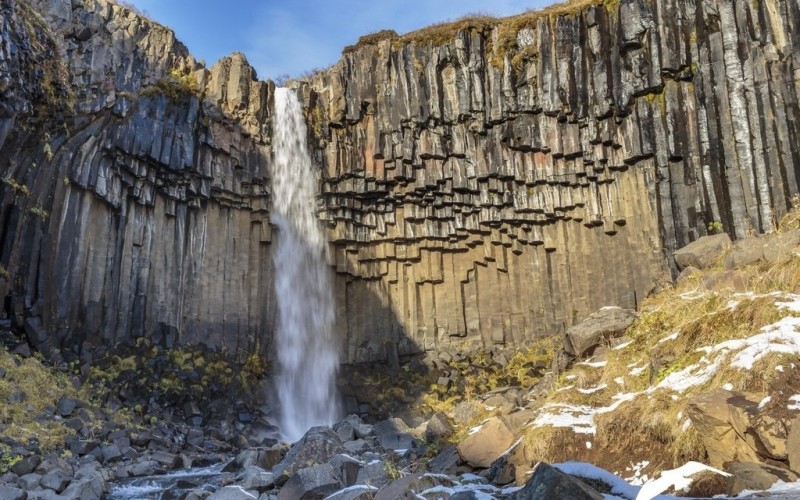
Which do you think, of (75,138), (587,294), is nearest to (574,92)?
(587,294)

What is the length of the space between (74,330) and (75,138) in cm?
507

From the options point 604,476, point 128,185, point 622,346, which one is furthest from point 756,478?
point 128,185

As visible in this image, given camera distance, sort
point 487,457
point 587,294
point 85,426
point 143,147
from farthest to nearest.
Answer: point 587,294 < point 143,147 < point 85,426 < point 487,457

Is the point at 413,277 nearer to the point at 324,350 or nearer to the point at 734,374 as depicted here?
the point at 324,350

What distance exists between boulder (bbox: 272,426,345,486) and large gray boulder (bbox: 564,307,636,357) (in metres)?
4.22

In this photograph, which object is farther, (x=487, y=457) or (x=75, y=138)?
(x=75, y=138)

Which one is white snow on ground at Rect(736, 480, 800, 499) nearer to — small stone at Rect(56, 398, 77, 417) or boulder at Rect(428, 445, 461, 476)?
boulder at Rect(428, 445, 461, 476)

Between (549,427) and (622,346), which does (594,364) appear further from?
(549,427)

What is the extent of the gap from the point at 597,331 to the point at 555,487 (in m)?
5.94

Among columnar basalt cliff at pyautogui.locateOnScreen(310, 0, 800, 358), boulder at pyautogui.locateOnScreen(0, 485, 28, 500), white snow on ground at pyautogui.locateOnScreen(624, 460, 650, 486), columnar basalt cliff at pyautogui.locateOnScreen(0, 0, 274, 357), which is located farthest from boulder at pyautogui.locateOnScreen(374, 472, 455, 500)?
columnar basalt cliff at pyautogui.locateOnScreen(310, 0, 800, 358)

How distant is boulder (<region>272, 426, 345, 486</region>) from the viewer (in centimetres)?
874

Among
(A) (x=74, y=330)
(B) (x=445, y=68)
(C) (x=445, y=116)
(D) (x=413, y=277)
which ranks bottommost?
(A) (x=74, y=330)

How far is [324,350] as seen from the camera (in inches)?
832

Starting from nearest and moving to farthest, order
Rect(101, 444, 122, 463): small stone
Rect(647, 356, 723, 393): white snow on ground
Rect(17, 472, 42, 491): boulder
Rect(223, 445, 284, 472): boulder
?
1. Rect(647, 356, 723, 393): white snow on ground
2. Rect(17, 472, 42, 491): boulder
3. Rect(223, 445, 284, 472): boulder
4. Rect(101, 444, 122, 463): small stone
